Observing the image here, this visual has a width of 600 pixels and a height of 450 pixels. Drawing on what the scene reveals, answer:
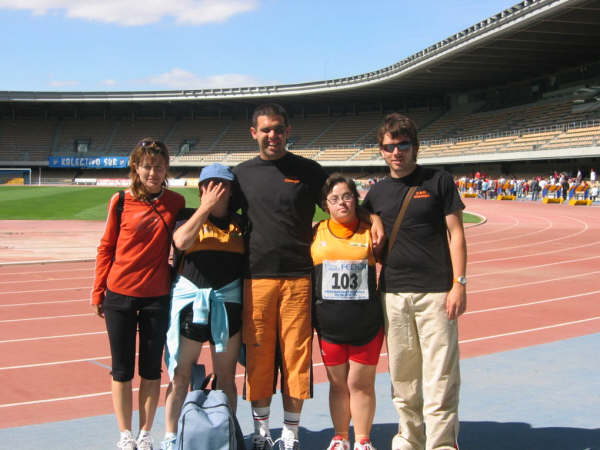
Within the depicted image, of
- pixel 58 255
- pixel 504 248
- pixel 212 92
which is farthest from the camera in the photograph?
pixel 212 92

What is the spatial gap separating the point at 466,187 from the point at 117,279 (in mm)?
38926

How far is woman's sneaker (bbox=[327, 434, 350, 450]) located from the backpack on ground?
21.1 inches

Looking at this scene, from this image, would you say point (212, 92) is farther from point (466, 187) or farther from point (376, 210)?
point (376, 210)

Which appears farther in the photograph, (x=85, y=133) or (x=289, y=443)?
(x=85, y=133)

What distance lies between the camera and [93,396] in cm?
448

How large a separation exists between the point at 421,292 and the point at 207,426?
1.32 m

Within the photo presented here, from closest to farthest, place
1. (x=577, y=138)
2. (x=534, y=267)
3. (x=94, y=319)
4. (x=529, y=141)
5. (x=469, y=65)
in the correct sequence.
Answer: (x=94, y=319) → (x=534, y=267) → (x=577, y=138) → (x=529, y=141) → (x=469, y=65)

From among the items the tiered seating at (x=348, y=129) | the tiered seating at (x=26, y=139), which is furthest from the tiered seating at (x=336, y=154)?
the tiered seating at (x=26, y=139)

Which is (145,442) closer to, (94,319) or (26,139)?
(94,319)

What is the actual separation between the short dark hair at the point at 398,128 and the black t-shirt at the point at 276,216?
0.53 meters

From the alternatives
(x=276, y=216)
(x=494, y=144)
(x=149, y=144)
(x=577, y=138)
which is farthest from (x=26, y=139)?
(x=276, y=216)

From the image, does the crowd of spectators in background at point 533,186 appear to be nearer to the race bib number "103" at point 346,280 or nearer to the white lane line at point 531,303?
the white lane line at point 531,303

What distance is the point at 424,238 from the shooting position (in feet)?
10.9

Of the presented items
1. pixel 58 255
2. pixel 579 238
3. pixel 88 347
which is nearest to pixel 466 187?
pixel 579 238
